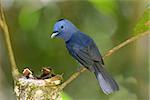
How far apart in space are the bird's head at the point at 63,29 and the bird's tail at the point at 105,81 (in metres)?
0.18

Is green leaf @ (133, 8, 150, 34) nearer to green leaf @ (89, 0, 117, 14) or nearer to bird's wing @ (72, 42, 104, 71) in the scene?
bird's wing @ (72, 42, 104, 71)

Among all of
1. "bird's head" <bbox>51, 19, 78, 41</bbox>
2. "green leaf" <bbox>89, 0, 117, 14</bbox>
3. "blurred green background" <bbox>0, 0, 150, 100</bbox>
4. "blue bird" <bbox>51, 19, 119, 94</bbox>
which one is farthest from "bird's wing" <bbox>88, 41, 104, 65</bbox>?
"blurred green background" <bbox>0, 0, 150, 100</bbox>

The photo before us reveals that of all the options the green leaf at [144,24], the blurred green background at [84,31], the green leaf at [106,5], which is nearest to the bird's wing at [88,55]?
the green leaf at [144,24]

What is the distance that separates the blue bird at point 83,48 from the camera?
5.89ft

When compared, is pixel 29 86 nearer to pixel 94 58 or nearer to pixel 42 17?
pixel 94 58

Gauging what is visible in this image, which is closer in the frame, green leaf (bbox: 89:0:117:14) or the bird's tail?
the bird's tail

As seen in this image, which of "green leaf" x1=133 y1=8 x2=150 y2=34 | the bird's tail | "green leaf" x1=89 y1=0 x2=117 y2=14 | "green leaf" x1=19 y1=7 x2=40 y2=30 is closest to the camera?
the bird's tail

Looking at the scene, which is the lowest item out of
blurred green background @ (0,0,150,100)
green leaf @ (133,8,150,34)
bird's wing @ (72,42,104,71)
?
blurred green background @ (0,0,150,100)

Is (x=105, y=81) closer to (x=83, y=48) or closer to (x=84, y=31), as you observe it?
(x=83, y=48)

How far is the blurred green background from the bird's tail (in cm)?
125

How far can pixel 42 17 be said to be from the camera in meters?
3.29

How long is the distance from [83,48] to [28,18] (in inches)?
51.1

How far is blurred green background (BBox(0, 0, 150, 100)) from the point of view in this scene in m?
3.21

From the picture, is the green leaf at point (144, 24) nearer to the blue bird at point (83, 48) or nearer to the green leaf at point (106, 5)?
the blue bird at point (83, 48)
